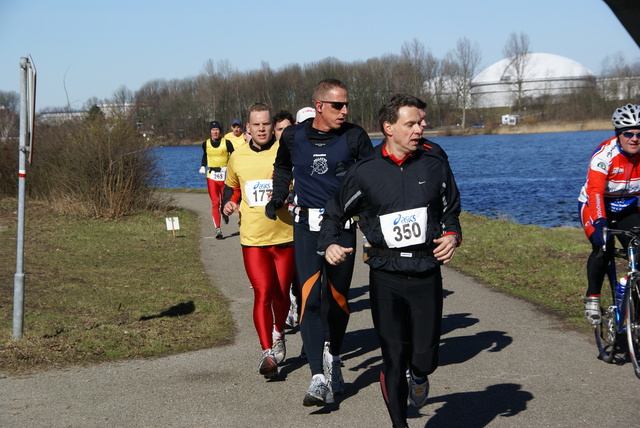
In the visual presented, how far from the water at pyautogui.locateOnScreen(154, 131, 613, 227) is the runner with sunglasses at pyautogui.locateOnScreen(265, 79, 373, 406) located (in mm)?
15817

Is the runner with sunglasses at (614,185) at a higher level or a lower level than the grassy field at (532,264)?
higher

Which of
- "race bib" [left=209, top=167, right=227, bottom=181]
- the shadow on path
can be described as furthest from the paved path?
"race bib" [left=209, top=167, right=227, bottom=181]

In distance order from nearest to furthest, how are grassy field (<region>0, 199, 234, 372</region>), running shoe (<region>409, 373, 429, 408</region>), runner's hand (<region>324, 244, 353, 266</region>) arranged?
runner's hand (<region>324, 244, 353, 266</region>)
running shoe (<region>409, 373, 429, 408</region>)
grassy field (<region>0, 199, 234, 372</region>)

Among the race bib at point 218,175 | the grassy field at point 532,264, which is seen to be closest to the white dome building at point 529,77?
the race bib at point 218,175

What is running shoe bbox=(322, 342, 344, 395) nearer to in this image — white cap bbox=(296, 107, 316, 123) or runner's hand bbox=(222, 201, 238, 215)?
runner's hand bbox=(222, 201, 238, 215)

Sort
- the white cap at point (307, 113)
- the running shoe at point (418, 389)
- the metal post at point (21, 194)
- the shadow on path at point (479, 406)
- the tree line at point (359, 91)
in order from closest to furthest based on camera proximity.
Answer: the running shoe at point (418, 389)
the shadow on path at point (479, 406)
the metal post at point (21, 194)
the white cap at point (307, 113)
the tree line at point (359, 91)

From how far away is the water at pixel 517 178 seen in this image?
91.0 feet

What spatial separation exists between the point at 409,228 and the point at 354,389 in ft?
6.73

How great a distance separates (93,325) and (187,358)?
166 centimetres

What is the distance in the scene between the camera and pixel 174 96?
9025 cm

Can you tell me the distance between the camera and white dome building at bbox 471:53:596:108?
434ft

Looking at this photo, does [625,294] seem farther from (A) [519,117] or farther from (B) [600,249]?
(A) [519,117]

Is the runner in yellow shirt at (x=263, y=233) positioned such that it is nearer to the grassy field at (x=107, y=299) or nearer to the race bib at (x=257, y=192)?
the race bib at (x=257, y=192)

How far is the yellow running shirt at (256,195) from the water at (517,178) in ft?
48.4
